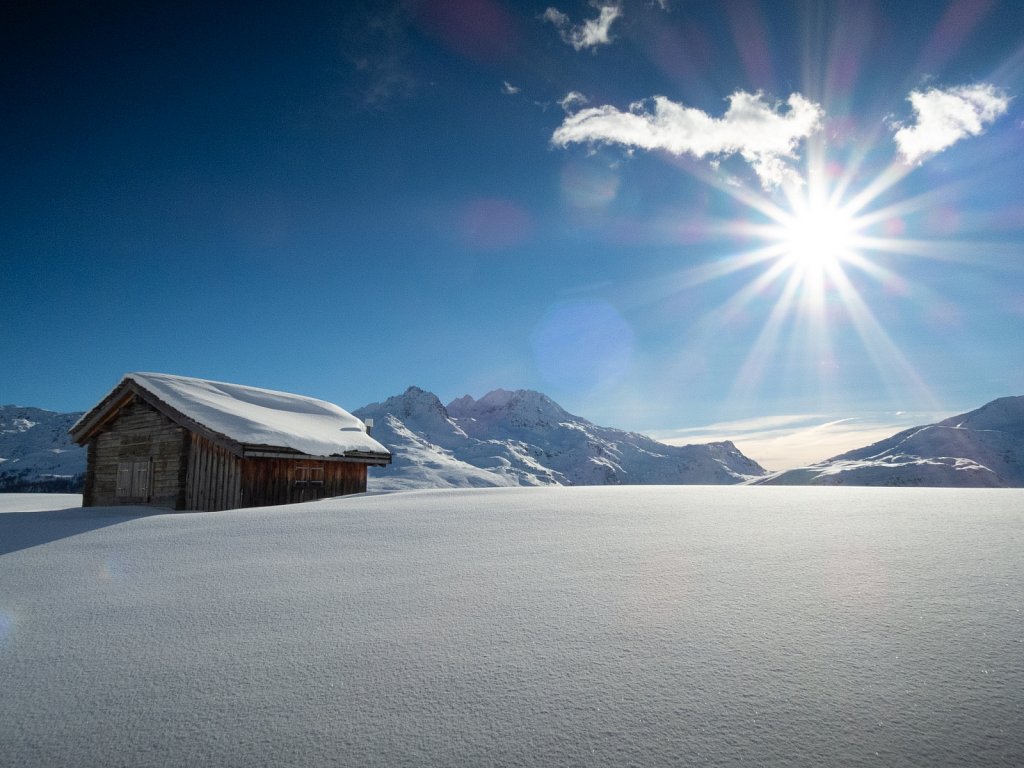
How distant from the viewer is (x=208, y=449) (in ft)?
43.1

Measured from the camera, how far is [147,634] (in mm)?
2990

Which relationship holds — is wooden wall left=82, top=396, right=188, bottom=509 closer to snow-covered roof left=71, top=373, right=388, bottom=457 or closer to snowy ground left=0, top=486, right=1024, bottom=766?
snow-covered roof left=71, top=373, right=388, bottom=457

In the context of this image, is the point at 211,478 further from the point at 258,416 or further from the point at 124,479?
the point at 124,479

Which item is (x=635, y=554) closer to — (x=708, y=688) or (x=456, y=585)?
(x=456, y=585)

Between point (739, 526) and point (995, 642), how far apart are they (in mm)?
2793

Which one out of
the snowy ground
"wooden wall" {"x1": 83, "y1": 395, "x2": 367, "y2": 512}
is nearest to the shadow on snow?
the snowy ground

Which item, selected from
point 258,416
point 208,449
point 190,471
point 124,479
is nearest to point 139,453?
point 124,479

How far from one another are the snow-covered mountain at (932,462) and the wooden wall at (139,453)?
338 ft

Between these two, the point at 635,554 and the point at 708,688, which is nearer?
the point at 708,688

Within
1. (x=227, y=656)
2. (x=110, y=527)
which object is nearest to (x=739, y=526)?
(x=227, y=656)

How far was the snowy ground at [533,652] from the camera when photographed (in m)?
1.91

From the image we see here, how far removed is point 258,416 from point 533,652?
1397cm

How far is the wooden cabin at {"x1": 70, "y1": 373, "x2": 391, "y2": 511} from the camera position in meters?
12.8

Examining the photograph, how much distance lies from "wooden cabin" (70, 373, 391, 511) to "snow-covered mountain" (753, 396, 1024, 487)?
327 ft
